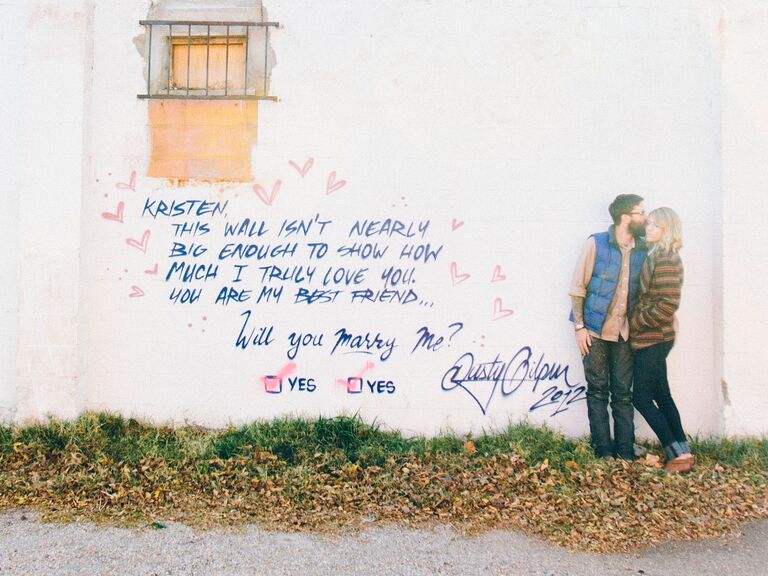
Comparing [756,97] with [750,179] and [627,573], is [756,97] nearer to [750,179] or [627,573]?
[750,179]

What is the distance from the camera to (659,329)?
448 cm

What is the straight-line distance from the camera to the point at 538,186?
483cm

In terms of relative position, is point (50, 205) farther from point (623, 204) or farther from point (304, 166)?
point (623, 204)

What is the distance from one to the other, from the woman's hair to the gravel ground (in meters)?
1.99

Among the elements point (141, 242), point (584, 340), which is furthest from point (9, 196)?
point (584, 340)

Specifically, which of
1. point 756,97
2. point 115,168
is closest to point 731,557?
point 756,97

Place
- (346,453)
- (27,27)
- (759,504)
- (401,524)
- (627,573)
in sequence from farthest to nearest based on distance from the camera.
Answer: (27,27) → (346,453) → (759,504) → (401,524) → (627,573)

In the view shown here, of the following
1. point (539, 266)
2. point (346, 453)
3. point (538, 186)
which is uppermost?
point (538, 186)

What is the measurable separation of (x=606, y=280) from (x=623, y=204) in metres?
0.58

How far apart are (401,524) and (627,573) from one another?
1228 mm

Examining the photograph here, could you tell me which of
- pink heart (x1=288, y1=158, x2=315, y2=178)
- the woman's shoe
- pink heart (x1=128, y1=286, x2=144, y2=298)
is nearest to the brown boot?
the woman's shoe

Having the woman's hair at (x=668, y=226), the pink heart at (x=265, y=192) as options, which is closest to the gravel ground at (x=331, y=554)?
the woman's hair at (x=668, y=226)

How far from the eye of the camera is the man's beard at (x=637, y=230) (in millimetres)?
4598

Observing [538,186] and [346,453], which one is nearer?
[346,453]
